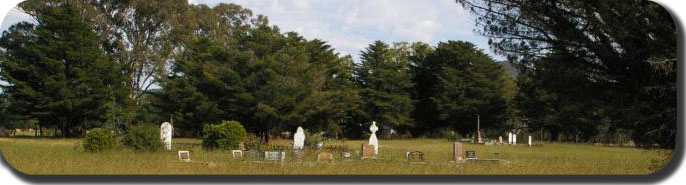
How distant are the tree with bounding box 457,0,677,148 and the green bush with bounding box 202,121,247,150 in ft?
35.2

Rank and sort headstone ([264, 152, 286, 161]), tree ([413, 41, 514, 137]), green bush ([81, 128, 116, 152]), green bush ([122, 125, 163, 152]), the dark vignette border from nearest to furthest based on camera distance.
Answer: the dark vignette border → headstone ([264, 152, 286, 161]) → green bush ([81, 128, 116, 152]) → green bush ([122, 125, 163, 152]) → tree ([413, 41, 514, 137])

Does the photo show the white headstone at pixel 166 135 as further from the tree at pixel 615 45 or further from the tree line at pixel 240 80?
the tree at pixel 615 45

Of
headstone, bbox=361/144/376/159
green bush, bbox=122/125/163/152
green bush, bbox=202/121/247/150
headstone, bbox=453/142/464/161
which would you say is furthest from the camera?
green bush, bbox=202/121/247/150

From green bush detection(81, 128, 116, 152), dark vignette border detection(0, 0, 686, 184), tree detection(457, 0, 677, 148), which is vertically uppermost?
tree detection(457, 0, 677, 148)

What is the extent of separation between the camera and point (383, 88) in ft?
156

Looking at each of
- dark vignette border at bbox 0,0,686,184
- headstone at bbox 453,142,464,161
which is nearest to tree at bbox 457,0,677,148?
dark vignette border at bbox 0,0,686,184

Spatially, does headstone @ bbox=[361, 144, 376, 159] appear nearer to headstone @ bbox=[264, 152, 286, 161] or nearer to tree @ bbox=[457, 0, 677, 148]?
headstone @ bbox=[264, 152, 286, 161]

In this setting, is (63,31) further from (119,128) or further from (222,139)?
(222,139)

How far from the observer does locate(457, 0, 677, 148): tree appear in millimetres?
11750

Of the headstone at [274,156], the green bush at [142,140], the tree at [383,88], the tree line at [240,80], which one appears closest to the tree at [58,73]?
the tree line at [240,80]

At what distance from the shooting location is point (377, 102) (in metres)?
46.7

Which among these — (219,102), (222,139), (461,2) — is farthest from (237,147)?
(219,102)

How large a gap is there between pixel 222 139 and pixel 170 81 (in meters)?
17.5

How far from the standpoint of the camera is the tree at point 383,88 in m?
46.9
